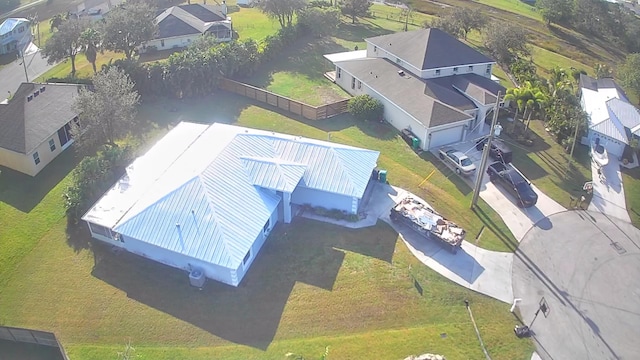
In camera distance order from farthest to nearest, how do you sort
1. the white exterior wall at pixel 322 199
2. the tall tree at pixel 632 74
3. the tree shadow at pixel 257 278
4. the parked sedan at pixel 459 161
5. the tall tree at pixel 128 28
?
1. the tall tree at pixel 632 74
2. the tall tree at pixel 128 28
3. the parked sedan at pixel 459 161
4. the white exterior wall at pixel 322 199
5. the tree shadow at pixel 257 278

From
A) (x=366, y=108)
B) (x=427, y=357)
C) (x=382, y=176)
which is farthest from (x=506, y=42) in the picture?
(x=427, y=357)

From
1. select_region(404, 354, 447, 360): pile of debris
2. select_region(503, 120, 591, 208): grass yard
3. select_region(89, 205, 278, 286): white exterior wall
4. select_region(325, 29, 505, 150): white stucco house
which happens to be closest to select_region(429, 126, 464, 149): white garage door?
select_region(325, 29, 505, 150): white stucco house

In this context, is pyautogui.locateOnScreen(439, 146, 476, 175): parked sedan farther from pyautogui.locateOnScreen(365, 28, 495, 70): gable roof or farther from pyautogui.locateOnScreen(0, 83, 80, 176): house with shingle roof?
pyautogui.locateOnScreen(0, 83, 80, 176): house with shingle roof

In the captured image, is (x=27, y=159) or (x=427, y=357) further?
(x=27, y=159)

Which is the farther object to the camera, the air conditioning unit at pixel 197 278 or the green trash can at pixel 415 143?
the green trash can at pixel 415 143

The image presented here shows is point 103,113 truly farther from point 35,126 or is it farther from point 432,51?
point 432,51

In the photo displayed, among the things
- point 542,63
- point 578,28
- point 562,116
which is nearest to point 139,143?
point 562,116

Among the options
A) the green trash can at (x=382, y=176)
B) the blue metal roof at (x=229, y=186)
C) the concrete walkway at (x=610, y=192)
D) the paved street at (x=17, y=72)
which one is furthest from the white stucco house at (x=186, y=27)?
the concrete walkway at (x=610, y=192)

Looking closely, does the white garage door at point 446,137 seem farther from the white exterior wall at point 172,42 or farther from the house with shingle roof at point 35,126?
the white exterior wall at point 172,42
